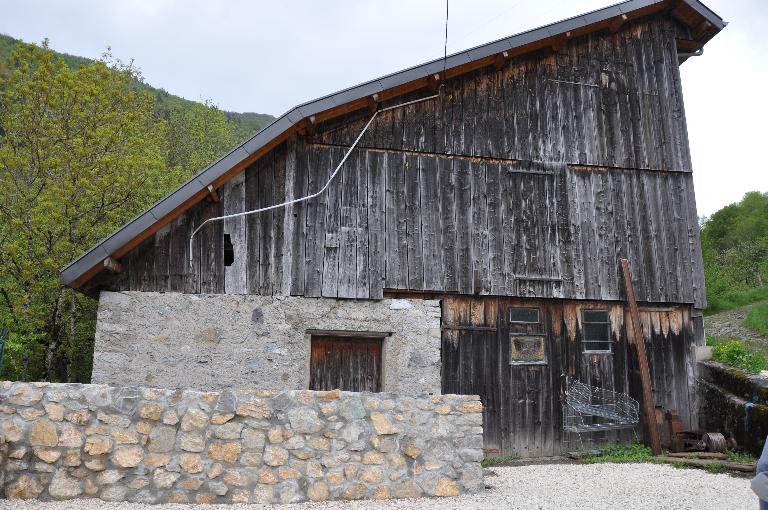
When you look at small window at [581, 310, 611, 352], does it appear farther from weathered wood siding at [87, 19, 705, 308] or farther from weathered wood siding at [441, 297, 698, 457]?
weathered wood siding at [87, 19, 705, 308]

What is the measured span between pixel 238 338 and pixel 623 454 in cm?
633

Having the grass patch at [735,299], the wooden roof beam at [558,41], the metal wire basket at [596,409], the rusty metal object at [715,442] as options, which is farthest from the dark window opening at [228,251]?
the grass patch at [735,299]

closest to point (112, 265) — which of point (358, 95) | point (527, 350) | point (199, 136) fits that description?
point (358, 95)

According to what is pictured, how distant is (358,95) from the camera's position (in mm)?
10336

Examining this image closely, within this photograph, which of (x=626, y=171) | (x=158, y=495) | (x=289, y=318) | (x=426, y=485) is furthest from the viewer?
(x=626, y=171)

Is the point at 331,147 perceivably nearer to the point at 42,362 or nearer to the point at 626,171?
the point at 626,171

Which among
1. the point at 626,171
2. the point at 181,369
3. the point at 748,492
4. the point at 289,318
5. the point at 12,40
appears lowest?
the point at 748,492

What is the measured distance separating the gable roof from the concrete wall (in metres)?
0.88

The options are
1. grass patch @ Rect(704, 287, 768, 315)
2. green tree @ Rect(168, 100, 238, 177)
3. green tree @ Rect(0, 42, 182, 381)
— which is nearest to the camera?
green tree @ Rect(0, 42, 182, 381)

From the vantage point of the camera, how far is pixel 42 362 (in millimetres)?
13852

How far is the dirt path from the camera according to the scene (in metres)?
19.9

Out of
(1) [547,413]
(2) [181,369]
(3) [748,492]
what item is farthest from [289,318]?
(3) [748,492]

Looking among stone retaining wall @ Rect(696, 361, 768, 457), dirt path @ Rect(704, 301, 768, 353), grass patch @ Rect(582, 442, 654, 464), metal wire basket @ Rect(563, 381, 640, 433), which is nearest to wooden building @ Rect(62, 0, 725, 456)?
metal wire basket @ Rect(563, 381, 640, 433)

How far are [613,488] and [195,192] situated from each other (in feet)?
21.6
